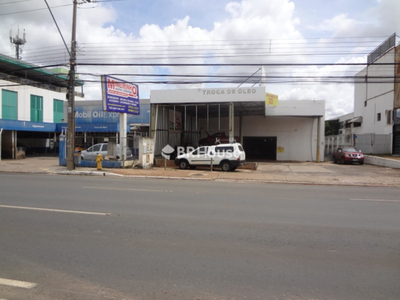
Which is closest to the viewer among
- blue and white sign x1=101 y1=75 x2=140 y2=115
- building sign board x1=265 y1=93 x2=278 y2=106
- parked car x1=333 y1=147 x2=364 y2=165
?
blue and white sign x1=101 y1=75 x2=140 y2=115

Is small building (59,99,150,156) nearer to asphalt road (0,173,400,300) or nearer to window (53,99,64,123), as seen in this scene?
window (53,99,64,123)

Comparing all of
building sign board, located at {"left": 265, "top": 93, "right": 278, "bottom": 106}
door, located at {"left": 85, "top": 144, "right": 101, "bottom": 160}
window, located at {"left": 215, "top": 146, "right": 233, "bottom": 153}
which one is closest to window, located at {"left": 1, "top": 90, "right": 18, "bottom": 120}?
door, located at {"left": 85, "top": 144, "right": 101, "bottom": 160}

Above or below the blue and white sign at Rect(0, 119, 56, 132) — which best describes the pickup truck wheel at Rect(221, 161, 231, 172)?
below

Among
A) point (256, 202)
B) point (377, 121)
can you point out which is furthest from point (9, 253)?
point (377, 121)

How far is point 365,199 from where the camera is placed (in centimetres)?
976

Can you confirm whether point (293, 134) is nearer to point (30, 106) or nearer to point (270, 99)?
point (270, 99)

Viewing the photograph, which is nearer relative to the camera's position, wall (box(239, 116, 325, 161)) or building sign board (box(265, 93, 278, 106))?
building sign board (box(265, 93, 278, 106))

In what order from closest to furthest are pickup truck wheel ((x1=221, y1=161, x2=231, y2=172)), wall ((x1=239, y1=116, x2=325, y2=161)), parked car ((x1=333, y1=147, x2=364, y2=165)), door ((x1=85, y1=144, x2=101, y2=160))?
pickup truck wheel ((x1=221, y1=161, x2=231, y2=172)), door ((x1=85, y1=144, x2=101, y2=160)), parked car ((x1=333, y1=147, x2=364, y2=165)), wall ((x1=239, y1=116, x2=325, y2=161))

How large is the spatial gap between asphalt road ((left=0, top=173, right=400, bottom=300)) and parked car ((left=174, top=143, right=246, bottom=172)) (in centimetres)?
962

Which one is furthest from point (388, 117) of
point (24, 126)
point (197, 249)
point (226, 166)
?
point (24, 126)

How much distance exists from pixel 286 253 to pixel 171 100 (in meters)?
19.1

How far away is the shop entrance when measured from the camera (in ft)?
109

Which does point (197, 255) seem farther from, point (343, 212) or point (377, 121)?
point (377, 121)

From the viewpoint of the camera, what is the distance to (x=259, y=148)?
34.4 metres
